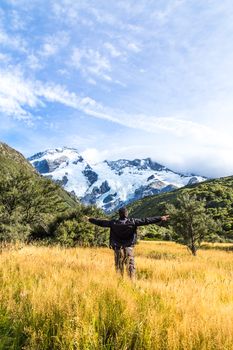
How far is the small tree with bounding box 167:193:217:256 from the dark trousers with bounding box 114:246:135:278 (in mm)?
24550

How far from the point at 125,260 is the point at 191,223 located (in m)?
25.2

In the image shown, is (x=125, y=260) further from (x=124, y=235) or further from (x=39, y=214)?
(x=39, y=214)

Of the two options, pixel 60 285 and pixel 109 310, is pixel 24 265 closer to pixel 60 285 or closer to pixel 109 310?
pixel 60 285

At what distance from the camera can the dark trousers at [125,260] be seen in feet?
30.3

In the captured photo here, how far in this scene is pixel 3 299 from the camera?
5746 mm

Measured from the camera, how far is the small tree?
3356 cm

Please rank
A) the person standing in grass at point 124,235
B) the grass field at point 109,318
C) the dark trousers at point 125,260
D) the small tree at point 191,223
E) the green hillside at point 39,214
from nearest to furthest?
the grass field at point 109,318
the dark trousers at point 125,260
the person standing in grass at point 124,235
the small tree at point 191,223
the green hillside at point 39,214

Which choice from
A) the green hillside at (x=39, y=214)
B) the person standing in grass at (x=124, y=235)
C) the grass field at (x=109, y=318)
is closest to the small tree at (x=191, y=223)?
the green hillside at (x=39, y=214)

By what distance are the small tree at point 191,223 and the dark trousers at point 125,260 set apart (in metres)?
24.5

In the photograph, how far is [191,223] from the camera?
3369 cm

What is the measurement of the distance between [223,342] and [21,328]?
93.8 inches

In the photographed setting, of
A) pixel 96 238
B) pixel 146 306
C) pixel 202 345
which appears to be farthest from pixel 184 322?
pixel 96 238

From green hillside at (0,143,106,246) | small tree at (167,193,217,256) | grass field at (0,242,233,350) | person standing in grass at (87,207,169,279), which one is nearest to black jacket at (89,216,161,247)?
person standing in grass at (87,207,169,279)

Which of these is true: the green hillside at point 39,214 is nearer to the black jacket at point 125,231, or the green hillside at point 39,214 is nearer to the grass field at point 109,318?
the black jacket at point 125,231
